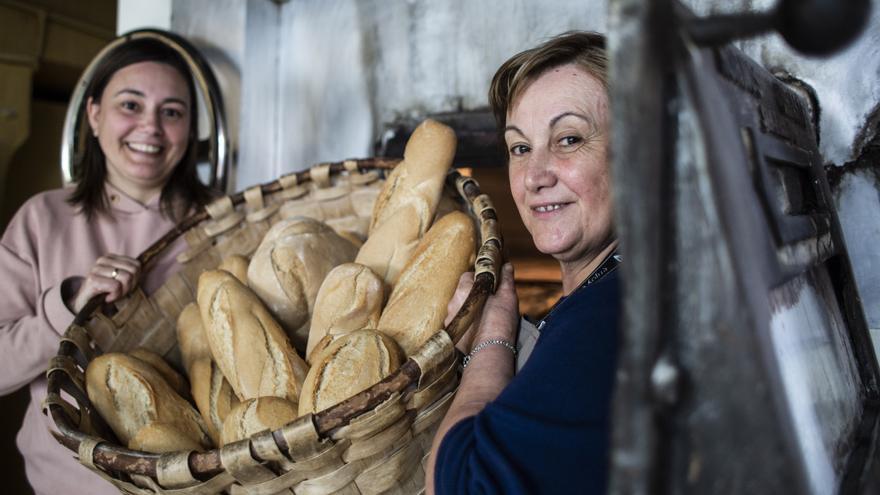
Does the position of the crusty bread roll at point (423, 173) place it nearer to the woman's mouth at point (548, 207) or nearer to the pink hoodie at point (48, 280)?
the woman's mouth at point (548, 207)

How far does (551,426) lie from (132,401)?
771 millimetres

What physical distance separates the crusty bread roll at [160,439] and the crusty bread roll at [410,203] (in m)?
0.43

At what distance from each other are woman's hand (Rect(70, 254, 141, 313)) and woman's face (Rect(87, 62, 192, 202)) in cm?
50

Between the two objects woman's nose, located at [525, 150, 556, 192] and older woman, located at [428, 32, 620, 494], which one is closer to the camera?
older woman, located at [428, 32, 620, 494]

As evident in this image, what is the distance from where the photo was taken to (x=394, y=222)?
1224mm

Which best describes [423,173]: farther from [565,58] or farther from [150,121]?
[150,121]

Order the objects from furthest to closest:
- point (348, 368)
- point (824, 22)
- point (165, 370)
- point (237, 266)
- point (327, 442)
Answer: point (237, 266)
point (165, 370)
point (348, 368)
point (327, 442)
point (824, 22)

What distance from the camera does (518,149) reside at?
1.06 m

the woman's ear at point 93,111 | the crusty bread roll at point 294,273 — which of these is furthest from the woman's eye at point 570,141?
the woman's ear at point 93,111

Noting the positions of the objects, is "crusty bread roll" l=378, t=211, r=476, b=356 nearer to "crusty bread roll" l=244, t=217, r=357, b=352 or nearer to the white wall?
"crusty bread roll" l=244, t=217, r=357, b=352

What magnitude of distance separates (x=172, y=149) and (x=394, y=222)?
892 mm

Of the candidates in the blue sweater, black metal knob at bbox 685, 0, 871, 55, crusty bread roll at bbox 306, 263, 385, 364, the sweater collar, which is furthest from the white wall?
black metal knob at bbox 685, 0, 871, 55

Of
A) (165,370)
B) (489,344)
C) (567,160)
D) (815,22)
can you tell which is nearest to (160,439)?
(165,370)

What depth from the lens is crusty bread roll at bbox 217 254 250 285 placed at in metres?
1.33
